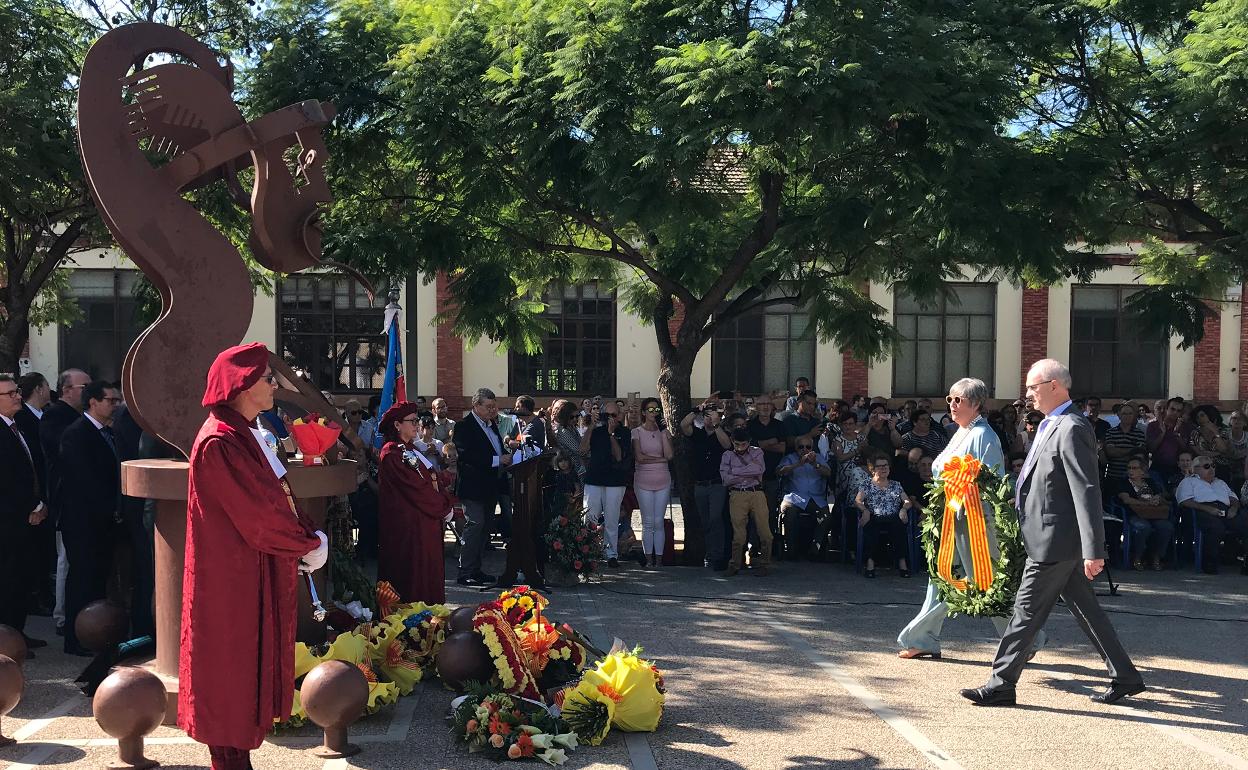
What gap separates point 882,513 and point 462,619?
593 centimetres

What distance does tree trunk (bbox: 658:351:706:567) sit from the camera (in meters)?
12.6

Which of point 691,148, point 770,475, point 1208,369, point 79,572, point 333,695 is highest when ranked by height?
point 691,148

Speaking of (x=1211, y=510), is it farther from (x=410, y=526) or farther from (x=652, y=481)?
(x=410, y=526)

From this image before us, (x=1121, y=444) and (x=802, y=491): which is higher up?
(x=1121, y=444)

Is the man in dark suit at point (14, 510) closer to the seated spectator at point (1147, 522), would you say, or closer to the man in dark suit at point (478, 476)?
the man in dark suit at point (478, 476)

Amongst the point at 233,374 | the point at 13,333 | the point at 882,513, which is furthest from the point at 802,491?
the point at 13,333

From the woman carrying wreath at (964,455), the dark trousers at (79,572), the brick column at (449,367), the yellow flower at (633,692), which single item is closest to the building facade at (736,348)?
the brick column at (449,367)

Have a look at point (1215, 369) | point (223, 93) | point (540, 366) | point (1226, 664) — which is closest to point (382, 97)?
point (223, 93)

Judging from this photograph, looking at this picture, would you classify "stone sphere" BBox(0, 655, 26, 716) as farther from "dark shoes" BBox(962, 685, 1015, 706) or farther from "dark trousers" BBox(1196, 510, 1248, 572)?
"dark trousers" BBox(1196, 510, 1248, 572)

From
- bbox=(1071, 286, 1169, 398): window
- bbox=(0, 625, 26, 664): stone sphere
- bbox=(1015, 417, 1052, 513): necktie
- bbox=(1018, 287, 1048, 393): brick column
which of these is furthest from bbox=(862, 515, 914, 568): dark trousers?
Answer: bbox=(1071, 286, 1169, 398): window

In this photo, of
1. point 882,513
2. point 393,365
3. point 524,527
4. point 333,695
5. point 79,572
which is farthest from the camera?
point 882,513

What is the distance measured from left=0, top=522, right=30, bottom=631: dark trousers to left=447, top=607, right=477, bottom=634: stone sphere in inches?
127

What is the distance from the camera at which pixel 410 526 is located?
8.62m

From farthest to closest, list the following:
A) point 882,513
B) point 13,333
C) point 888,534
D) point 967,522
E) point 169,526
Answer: point 13,333 < point 888,534 < point 882,513 < point 967,522 < point 169,526
